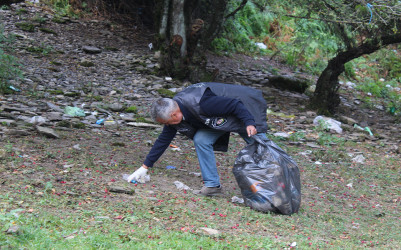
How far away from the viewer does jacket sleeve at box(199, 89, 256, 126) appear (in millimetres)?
4191

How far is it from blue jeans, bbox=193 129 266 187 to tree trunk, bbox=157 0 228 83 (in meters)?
6.49

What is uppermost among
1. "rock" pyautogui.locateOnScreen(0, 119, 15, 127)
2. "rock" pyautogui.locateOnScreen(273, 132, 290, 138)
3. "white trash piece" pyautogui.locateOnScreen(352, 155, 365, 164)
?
"rock" pyautogui.locateOnScreen(0, 119, 15, 127)

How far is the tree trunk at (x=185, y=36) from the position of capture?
10.9 m

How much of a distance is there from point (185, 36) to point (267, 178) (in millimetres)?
7327

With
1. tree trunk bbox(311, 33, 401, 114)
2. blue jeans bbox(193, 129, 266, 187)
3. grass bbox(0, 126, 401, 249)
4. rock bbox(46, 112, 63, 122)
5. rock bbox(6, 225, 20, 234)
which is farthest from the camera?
tree trunk bbox(311, 33, 401, 114)

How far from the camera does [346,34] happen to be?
1016 centimetres

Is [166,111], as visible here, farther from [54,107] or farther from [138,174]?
[54,107]

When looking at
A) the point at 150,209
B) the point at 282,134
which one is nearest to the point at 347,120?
the point at 282,134

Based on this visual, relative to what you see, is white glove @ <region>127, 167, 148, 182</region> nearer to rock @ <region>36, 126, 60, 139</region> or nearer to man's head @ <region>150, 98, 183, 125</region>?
man's head @ <region>150, 98, 183, 125</region>

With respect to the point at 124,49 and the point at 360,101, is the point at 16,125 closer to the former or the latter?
the point at 124,49

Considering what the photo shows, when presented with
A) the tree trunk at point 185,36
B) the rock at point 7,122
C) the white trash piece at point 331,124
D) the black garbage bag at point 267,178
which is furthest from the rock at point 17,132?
the white trash piece at point 331,124

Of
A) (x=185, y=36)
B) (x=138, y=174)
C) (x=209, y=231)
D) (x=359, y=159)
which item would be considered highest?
(x=185, y=36)

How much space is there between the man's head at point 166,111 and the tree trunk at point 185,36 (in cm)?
672

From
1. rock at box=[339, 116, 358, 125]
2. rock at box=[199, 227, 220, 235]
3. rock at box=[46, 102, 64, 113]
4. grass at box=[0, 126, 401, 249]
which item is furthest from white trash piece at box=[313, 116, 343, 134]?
rock at box=[199, 227, 220, 235]
